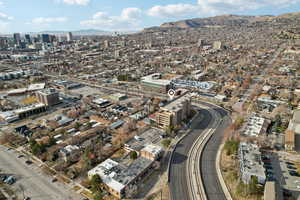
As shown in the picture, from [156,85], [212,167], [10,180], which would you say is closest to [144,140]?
[212,167]

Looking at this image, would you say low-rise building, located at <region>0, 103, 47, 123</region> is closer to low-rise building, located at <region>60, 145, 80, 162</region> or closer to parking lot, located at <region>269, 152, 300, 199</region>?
low-rise building, located at <region>60, 145, 80, 162</region>

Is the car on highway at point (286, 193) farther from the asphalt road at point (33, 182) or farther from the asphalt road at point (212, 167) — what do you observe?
the asphalt road at point (33, 182)

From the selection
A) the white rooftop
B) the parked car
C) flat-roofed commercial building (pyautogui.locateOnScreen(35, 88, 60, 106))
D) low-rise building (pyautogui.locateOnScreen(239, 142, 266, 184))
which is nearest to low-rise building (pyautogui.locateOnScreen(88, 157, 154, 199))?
the white rooftop

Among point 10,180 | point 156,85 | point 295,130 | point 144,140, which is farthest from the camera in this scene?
point 156,85

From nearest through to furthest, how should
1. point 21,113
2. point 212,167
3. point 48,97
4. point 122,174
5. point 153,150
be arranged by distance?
point 122,174, point 212,167, point 153,150, point 21,113, point 48,97

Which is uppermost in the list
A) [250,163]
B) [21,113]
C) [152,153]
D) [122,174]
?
[21,113]

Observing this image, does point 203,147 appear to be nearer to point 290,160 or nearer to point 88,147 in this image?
point 290,160

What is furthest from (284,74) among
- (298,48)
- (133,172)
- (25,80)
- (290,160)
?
(25,80)

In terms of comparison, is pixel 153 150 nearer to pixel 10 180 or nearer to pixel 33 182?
pixel 33 182
